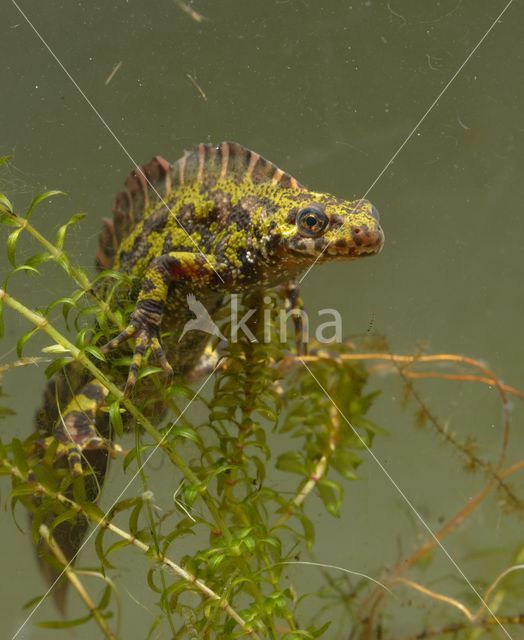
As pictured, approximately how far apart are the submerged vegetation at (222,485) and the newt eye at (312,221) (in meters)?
0.42

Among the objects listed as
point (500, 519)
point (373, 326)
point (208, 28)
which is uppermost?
point (208, 28)

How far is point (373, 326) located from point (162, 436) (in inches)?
75.4

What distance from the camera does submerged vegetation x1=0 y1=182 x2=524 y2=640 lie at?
2.11 metres

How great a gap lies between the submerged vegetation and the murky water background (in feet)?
0.63

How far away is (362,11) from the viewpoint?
3.17 metres

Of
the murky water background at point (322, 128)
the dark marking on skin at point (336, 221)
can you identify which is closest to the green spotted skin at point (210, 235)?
the dark marking on skin at point (336, 221)

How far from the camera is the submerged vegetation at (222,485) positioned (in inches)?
82.9

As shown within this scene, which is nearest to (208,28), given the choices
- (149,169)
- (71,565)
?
(149,169)

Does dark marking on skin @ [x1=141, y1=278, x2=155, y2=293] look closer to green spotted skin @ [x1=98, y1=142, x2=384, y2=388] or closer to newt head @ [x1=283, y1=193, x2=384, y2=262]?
green spotted skin @ [x1=98, y1=142, x2=384, y2=388]

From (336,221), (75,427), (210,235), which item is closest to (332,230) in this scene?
(336,221)

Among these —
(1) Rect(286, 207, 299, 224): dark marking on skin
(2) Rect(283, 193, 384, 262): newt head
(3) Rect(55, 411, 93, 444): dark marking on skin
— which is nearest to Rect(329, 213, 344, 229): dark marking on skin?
(2) Rect(283, 193, 384, 262): newt head

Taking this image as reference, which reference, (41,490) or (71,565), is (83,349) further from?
(71,565)

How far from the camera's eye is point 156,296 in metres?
2.59

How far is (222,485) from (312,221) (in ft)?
3.74
